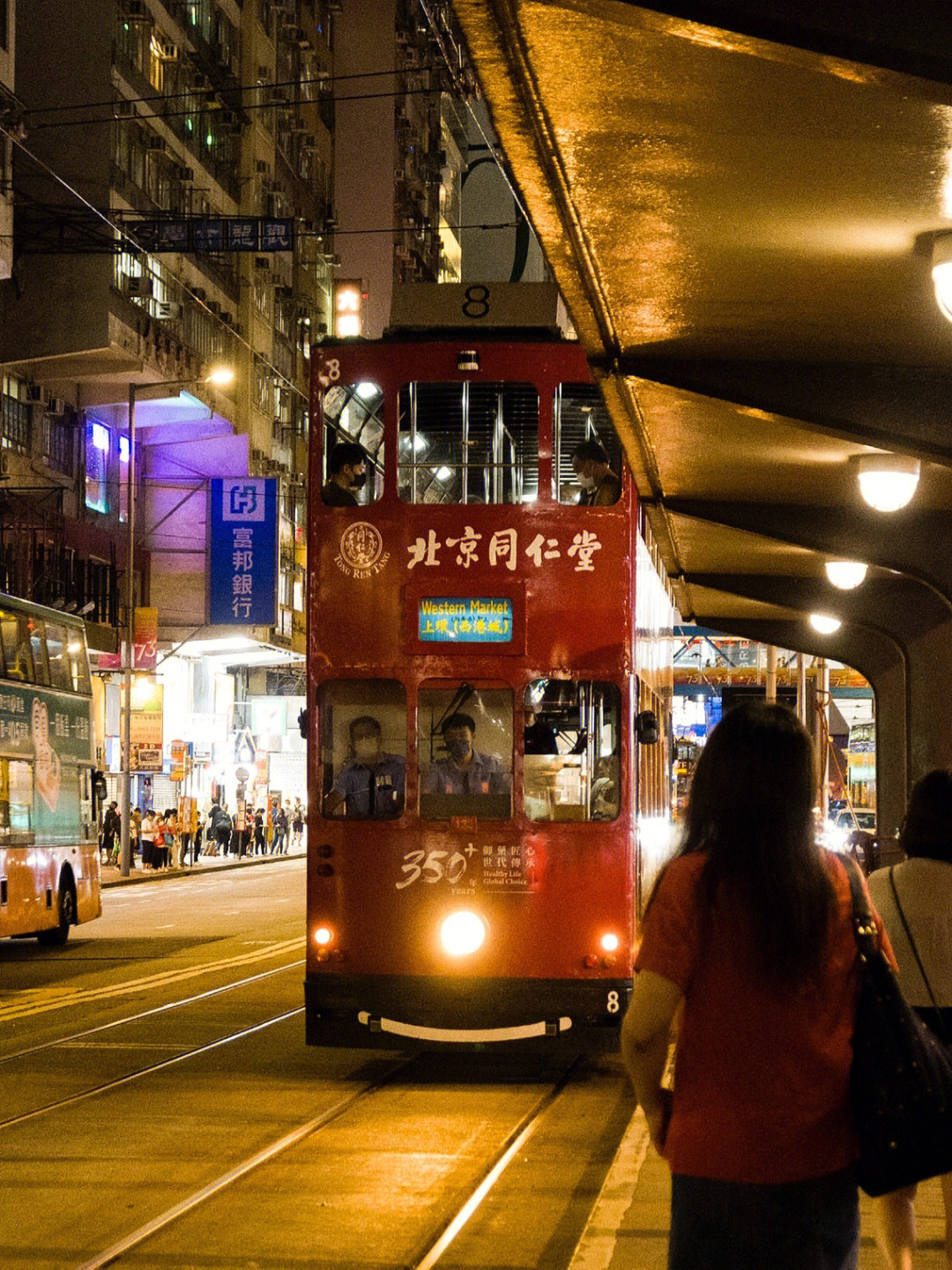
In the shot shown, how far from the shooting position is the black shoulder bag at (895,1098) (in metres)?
3.64

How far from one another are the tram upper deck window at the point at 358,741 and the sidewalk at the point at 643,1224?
3105mm

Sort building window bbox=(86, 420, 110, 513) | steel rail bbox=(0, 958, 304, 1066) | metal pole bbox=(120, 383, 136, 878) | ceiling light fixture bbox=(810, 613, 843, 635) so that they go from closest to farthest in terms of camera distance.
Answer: steel rail bbox=(0, 958, 304, 1066)
ceiling light fixture bbox=(810, 613, 843, 635)
metal pole bbox=(120, 383, 136, 878)
building window bbox=(86, 420, 110, 513)

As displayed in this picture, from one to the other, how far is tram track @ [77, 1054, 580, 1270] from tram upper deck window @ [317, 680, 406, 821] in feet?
5.75

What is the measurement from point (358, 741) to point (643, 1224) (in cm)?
478

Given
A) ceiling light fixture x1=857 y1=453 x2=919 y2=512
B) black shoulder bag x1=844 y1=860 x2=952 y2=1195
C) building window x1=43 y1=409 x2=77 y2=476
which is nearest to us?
black shoulder bag x1=844 y1=860 x2=952 y2=1195

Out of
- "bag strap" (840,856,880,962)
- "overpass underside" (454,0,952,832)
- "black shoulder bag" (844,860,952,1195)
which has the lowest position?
"black shoulder bag" (844,860,952,1195)

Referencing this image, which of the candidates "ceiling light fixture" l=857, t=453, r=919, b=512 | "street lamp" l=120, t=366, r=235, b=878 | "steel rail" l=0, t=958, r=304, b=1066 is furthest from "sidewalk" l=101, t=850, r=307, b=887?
"ceiling light fixture" l=857, t=453, r=919, b=512

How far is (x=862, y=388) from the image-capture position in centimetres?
966

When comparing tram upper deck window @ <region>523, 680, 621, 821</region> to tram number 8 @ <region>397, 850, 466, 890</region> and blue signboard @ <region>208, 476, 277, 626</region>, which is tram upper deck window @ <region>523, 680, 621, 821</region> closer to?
tram number 8 @ <region>397, 850, 466, 890</region>

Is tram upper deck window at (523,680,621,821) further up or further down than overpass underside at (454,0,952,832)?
further down

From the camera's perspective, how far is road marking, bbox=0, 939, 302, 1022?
1659 cm

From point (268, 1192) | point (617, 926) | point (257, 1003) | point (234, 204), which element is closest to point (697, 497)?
point (617, 926)

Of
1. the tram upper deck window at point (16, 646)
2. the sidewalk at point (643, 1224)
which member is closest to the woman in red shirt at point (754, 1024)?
the sidewalk at point (643, 1224)

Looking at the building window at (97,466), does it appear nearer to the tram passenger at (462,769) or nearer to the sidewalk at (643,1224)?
the tram passenger at (462,769)
